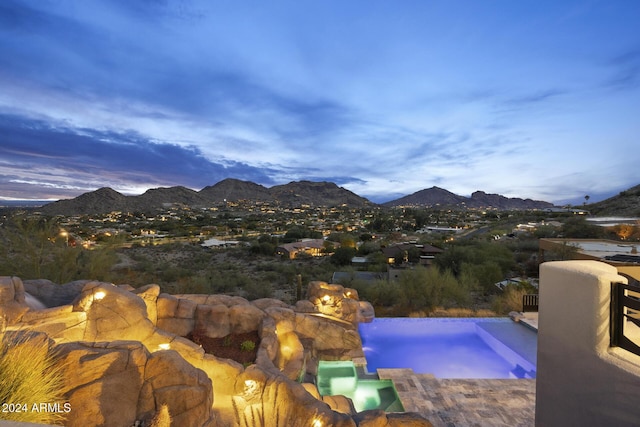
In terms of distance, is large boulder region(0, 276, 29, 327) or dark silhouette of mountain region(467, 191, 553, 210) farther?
dark silhouette of mountain region(467, 191, 553, 210)

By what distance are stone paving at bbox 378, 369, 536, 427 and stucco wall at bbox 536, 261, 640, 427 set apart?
3.03 meters

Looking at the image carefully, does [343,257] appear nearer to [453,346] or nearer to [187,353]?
[453,346]

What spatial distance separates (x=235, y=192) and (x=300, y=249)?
3772 inches

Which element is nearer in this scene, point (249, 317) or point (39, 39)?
point (249, 317)

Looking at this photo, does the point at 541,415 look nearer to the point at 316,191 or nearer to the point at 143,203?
the point at 143,203

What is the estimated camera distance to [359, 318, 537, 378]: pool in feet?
32.2

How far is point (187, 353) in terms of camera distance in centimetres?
671

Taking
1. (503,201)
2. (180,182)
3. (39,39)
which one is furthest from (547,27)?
(503,201)

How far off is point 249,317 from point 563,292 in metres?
8.71

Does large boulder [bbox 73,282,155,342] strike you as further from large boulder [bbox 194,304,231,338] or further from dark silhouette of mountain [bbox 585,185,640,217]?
dark silhouette of mountain [bbox 585,185,640,217]

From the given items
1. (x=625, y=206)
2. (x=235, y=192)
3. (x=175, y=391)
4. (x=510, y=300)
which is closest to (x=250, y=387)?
(x=175, y=391)

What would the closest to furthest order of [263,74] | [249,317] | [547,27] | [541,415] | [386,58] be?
[541,415] < [249,317] < [547,27] < [386,58] < [263,74]

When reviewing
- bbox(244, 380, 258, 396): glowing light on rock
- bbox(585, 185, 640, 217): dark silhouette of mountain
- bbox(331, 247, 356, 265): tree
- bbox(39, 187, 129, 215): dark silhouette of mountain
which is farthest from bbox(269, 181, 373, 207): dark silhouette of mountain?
bbox(244, 380, 258, 396): glowing light on rock

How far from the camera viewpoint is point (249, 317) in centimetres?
989
